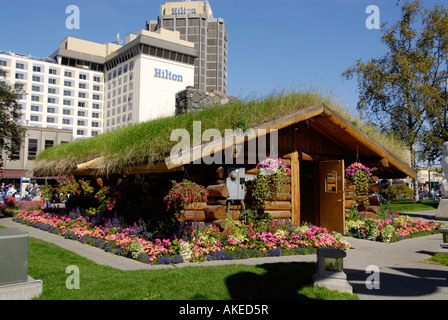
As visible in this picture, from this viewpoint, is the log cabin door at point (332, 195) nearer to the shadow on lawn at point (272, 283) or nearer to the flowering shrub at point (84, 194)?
the shadow on lawn at point (272, 283)

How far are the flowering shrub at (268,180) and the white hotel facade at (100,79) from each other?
77.0 metres

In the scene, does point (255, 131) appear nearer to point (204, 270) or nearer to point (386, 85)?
point (204, 270)

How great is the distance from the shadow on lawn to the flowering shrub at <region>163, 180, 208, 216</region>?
2.10 meters

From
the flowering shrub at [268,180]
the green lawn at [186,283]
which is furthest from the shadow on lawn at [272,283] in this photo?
the flowering shrub at [268,180]

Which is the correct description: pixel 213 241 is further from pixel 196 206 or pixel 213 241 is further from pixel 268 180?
pixel 268 180

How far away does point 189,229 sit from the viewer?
28.3 feet

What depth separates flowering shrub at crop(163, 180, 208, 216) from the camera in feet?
26.5

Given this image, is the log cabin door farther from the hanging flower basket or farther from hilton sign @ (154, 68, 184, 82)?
hilton sign @ (154, 68, 184, 82)

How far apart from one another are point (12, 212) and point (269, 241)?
14.5m

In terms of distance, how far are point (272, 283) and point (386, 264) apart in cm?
324

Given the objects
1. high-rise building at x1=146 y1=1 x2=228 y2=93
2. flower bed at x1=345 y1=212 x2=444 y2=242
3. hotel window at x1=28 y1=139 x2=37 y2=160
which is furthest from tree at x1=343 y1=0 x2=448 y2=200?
Result: high-rise building at x1=146 y1=1 x2=228 y2=93

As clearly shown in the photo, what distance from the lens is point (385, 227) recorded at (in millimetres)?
11203

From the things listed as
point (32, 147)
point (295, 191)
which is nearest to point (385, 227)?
point (295, 191)
